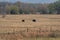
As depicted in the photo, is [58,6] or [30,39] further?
[58,6]

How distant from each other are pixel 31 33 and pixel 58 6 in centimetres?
7614

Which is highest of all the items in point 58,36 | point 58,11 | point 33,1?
point 58,36

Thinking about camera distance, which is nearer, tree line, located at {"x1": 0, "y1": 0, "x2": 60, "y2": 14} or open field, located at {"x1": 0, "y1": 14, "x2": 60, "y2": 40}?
open field, located at {"x1": 0, "y1": 14, "x2": 60, "y2": 40}

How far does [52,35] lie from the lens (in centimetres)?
2209

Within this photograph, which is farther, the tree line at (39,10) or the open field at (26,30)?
the tree line at (39,10)

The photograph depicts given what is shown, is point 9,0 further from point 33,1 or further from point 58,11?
point 58,11

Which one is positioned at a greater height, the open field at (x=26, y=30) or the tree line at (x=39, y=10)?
the open field at (x=26, y=30)

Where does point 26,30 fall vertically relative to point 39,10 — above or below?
above

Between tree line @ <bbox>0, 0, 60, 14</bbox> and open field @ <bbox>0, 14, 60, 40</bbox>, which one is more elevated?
open field @ <bbox>0, 14, 60, 40</bbox>

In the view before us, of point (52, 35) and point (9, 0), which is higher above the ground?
point (52, 35)

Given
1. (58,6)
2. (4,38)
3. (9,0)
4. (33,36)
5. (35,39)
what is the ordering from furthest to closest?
(9,0) → (58,6) → (33,36) → (35,39) → (4,38)

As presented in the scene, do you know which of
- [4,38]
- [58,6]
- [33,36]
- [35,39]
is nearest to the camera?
[4,38]

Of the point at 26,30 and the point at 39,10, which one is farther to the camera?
the point at 39,10

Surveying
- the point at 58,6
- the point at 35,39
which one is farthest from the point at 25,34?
the point at 58,6
